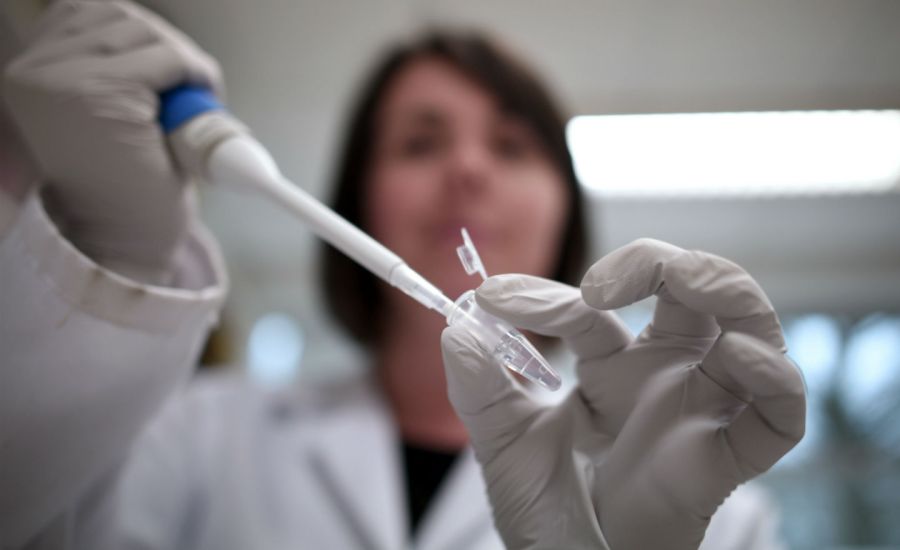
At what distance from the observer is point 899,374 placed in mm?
2348

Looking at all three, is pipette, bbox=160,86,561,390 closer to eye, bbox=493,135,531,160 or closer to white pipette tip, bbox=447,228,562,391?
white pipette tip, bbox=447,228,562,391

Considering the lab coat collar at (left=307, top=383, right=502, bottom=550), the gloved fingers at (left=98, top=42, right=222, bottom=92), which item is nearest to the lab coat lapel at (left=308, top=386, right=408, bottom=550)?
the lab coat collar at (left=307, top=383, right=502, bottom=550)

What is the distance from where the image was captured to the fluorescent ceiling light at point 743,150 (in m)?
1.52

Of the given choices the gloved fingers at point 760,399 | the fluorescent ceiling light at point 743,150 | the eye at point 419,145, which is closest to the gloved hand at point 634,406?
the gloved fingers at point 760,399

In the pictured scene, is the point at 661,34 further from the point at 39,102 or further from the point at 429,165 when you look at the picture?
the point at 39,102

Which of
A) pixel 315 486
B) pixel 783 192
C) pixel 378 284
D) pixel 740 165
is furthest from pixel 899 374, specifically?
pixel 315 486

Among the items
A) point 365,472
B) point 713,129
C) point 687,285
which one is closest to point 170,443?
point 365,472

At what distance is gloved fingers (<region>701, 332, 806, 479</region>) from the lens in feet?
1.09

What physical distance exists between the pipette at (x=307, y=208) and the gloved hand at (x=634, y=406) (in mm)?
19

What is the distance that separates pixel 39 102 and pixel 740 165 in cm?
177

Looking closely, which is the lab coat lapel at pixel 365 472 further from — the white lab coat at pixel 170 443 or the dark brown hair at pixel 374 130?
the dark brown hair at pixel 374 130

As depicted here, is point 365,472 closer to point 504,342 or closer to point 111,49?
point 504,342

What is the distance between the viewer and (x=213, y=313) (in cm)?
59

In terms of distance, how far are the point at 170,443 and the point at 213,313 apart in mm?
375
